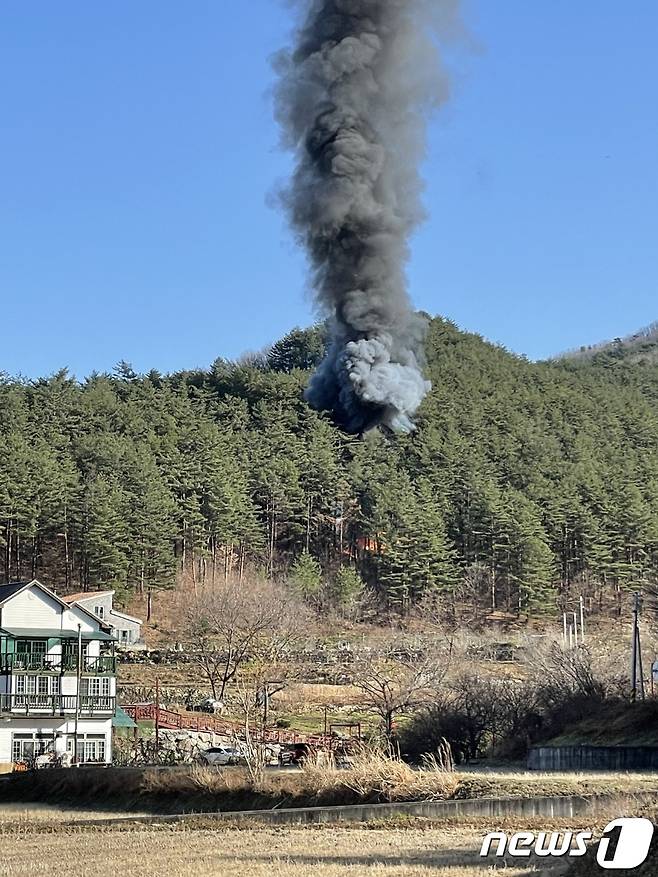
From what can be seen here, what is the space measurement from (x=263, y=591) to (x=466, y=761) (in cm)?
2834

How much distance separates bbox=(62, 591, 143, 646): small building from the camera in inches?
2270

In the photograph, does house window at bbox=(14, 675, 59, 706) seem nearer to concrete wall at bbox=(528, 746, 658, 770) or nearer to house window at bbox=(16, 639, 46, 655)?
house window at bbox=(16, 639, 46, 655)

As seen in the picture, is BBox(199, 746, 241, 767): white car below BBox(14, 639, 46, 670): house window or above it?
below

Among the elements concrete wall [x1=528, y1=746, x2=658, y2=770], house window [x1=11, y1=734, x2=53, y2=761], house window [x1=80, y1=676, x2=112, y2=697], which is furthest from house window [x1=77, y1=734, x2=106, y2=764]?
concrete wall [x1=528, y1=746, x2=658, y2=770]

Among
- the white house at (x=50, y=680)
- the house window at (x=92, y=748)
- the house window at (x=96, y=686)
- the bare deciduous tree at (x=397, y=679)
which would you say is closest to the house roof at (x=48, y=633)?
the white house at (x=50, y=680)

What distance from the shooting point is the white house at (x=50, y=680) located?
3803 centimetres

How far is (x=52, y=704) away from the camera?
127ft

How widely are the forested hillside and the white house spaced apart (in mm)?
23125

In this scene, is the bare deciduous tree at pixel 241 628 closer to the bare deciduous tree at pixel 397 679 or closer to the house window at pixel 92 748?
the bare deciduous tree at pixel 397 679

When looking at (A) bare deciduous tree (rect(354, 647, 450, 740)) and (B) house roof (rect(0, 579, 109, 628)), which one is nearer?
(B) house roof (rect(0, 579, 109, 628))

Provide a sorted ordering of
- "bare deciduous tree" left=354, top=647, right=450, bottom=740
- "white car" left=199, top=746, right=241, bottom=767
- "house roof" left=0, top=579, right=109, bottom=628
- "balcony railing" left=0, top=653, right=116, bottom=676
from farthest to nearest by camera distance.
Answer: "bare deciduous tree" left=354, top=647, right=450, bottom=740, "house roof" left=0, top=579, right=109, bottom=628, "balcony railing" left=0, top=653, right=116, bottom=676, "white car" left=199, top=746, right=241, bottom=767

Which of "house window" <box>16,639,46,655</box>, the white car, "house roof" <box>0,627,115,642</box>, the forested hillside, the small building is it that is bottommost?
the white car

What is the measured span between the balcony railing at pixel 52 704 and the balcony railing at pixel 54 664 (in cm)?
87

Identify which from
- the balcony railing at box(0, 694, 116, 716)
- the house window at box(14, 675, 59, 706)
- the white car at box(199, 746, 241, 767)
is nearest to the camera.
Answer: the white car at box(199, 746, 241, 767)
